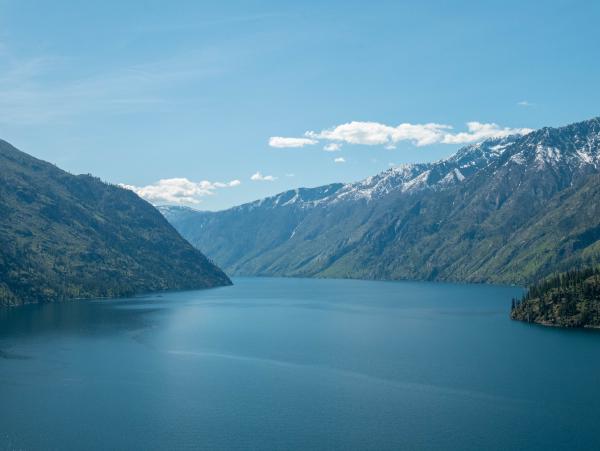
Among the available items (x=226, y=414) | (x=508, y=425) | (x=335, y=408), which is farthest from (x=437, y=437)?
(x=226, y=414)

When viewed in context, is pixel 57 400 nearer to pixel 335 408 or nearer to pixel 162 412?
pixel 162 412

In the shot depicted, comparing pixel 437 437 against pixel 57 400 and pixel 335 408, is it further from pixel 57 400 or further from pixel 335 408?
pixel 57 400

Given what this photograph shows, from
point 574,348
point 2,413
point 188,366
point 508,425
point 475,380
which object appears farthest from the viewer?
point 574,348

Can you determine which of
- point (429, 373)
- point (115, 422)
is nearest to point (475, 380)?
point (429, 373)

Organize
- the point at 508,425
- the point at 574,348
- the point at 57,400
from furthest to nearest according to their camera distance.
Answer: the point at 574,348 → the point at 57,400 → the point at 508,425

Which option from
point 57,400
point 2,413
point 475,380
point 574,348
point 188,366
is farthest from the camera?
point 574,348

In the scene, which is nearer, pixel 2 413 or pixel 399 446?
pixel 399 446

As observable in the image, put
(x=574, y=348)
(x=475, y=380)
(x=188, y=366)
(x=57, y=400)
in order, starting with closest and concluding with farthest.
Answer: (x=57, y=400), (x=475, y=380), (x=188, y=366), (x=574, y=348)

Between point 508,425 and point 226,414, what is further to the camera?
point 226,414
